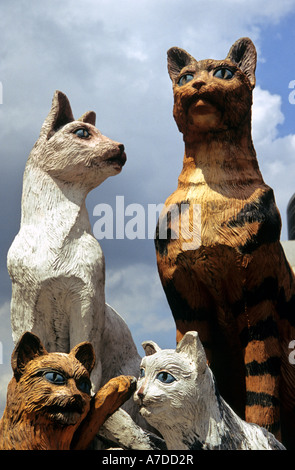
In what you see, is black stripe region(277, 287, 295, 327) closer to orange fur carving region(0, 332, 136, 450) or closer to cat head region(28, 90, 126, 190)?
orange fur carving region(0, 332, 136, 450)

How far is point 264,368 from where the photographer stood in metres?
3.69

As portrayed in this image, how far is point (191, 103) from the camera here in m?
4.03

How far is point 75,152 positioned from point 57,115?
0.34 m

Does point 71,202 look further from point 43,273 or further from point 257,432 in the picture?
point 257,432

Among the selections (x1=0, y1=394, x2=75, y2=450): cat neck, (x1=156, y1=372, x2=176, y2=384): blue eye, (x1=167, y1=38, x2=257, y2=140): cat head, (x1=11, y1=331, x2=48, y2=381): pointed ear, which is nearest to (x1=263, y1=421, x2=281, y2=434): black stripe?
(x1=156, y1=372, x2=176, y2=384): blue eye

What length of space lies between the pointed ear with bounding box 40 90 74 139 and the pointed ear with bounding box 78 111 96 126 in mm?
180

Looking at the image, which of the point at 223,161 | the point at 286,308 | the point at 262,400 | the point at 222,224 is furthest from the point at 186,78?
the point at 262,400

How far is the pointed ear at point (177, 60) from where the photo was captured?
4332mm

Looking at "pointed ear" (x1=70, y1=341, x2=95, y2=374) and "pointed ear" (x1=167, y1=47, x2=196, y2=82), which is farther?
"pointed ear" (x1=167, y1=47, x2=196, y2=82)

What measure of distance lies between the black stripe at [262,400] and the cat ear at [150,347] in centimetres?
85

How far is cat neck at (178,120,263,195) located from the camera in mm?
4027

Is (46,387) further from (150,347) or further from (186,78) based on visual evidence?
(186,78)
